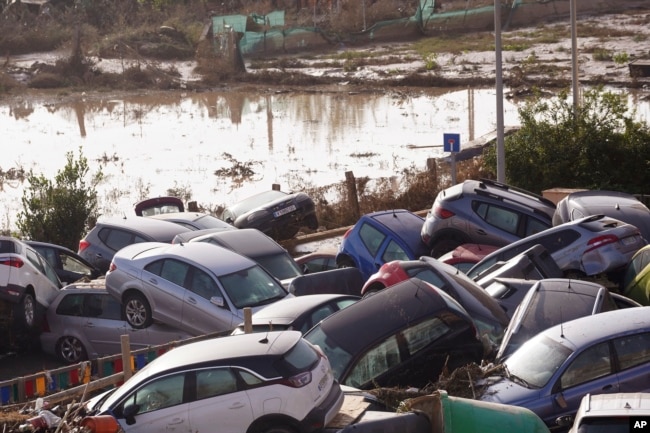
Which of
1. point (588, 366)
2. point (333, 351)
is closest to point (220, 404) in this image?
point (333, 351)

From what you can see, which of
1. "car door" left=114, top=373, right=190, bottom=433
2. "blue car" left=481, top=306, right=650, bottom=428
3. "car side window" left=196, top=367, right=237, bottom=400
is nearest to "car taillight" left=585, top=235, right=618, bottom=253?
"blue car" left=481, top=306, right=650, bottom=428

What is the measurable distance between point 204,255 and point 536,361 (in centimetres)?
608

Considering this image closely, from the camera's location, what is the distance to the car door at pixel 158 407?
9.71m

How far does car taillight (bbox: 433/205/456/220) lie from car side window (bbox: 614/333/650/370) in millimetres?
7490

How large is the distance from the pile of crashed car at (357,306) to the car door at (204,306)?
0.07 ft

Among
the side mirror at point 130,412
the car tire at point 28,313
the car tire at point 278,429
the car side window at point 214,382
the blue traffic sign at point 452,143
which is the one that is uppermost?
the blue traffic sign at point 452,143

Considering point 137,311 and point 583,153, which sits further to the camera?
point 583,153

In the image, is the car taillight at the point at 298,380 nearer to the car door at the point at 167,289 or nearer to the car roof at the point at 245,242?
the car door at the point at 167,289

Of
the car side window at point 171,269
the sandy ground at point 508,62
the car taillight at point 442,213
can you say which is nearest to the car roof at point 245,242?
the car side window at point 171,269

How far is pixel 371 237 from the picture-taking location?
58.7 ft

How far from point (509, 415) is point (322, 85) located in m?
43.0

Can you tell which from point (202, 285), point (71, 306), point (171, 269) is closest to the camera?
point (202, 285)

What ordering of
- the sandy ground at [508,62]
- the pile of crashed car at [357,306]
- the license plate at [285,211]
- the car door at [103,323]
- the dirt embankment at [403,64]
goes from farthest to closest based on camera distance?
the dirt embankment at [403,64] < the sandy ground at [508,62] < the license plate at [285,211] < the car door at [103,323] < the pile of crashed car at [357,306]

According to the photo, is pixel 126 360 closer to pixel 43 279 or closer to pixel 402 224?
pixel 43 279
